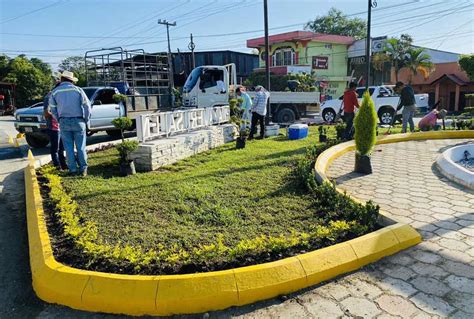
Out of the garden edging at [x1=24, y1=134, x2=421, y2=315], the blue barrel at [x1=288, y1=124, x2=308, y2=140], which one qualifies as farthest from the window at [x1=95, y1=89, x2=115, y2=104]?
the garden edging at [x1=24, y1=134, x2=421, y2=315]

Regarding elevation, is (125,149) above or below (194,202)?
above

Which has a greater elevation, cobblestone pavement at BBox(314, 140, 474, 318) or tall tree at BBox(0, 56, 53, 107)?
tall tree at BBox(0, 56, 53, 107)

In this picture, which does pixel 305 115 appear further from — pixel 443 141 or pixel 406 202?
pixel 406 202

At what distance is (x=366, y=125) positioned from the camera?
18.7 ft

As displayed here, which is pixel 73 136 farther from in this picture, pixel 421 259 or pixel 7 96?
pixel 7 96

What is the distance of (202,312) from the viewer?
2670mm

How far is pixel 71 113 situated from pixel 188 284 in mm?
4381

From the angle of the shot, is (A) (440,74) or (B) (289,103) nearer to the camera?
(B) (289,103)

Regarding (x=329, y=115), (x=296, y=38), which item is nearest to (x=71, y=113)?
(x=329, y=115)

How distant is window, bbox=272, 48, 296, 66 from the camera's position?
29297 mm

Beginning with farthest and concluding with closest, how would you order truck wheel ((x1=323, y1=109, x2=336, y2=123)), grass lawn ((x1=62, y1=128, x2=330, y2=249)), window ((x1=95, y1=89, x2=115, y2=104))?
truck wheel ((x1=323, y1=109, x2=336, y2=123)) → window ((x1=95, y1=89, x2=115, y2=104)) → grass lawn ((x1=62, y1=128, x2=330, y2=249))

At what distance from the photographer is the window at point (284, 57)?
29.3 meters

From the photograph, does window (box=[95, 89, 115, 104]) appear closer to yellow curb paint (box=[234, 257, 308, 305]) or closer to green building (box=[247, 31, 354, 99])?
yellow curb paint (box=[234, 257, 308, 305])

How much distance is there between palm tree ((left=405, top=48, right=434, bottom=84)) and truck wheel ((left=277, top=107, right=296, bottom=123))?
17430mm
